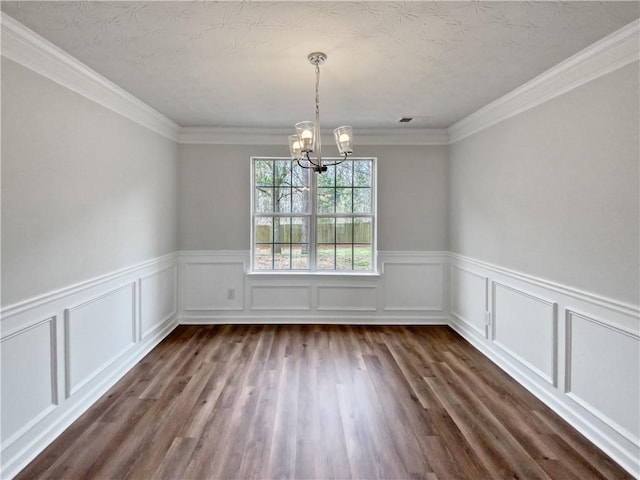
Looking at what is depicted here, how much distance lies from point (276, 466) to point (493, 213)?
2858mm

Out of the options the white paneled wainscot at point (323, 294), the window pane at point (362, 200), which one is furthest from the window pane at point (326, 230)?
the white paneled wainscot at point (323, 294)

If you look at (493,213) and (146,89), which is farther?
(493,213)

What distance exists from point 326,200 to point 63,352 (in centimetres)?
314

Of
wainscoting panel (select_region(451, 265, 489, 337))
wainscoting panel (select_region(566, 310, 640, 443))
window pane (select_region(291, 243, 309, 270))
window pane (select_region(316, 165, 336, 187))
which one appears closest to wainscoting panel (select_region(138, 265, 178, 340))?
window pane (select_region(291, 243, 309, 270))

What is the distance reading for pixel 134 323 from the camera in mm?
3320

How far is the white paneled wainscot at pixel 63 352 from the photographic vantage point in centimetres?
195

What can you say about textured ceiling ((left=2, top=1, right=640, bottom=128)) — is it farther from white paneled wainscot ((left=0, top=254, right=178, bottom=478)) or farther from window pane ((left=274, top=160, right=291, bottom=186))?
white paneled wainscot ((left=0, top=254, right=178, bottom=478))

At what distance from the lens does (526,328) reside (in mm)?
2922

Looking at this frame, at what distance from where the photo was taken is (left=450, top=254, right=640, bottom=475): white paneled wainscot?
6.63ft

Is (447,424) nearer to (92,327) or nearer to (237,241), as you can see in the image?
(92,327)

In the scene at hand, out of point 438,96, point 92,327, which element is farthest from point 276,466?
point 438,96

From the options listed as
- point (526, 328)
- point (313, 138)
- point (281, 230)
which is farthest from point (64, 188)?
point (526, 328)

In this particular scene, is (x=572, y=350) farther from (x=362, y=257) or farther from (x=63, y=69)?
(x=63, y=69)

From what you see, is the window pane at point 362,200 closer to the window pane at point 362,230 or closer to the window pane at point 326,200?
the window pane at point 362,230
